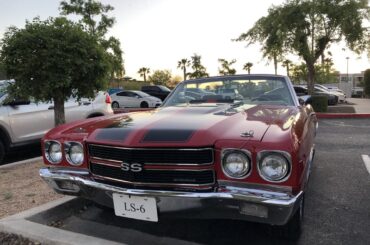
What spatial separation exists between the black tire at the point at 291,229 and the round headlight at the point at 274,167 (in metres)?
0.67

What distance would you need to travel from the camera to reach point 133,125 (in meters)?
3.30

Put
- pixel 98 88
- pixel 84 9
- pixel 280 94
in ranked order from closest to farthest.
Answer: pixel 280 94 < pixel 98 88 < pixel 84 9

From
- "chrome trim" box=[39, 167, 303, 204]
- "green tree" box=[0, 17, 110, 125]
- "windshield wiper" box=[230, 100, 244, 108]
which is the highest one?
"green tree" box=[0, 17, 110, 125]

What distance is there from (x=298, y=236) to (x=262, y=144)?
114cm

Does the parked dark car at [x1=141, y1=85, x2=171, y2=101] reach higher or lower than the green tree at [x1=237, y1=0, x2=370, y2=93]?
lower

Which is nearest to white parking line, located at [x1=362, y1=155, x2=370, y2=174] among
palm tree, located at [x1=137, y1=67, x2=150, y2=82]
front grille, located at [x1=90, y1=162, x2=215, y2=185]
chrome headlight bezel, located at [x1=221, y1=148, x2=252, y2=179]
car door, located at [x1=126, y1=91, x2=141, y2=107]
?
chrome headlight bezel, located at [x1=221, y1=148, x2=252, y2=179]

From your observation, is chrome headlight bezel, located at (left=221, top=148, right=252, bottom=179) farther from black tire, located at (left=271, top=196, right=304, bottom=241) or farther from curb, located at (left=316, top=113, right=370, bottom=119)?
curb, located at (left=316, top=113, right=370, bottom=119)

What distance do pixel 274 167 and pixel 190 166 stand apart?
593mm

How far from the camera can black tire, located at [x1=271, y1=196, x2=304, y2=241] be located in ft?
10.5

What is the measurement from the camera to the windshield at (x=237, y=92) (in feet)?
14.9

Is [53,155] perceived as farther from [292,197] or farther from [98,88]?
[98,88]

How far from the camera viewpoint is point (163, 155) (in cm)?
288

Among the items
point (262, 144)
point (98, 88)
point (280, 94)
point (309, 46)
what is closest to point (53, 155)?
point (262, 144)

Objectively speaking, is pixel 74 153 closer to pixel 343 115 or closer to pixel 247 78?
pixel 247 78
